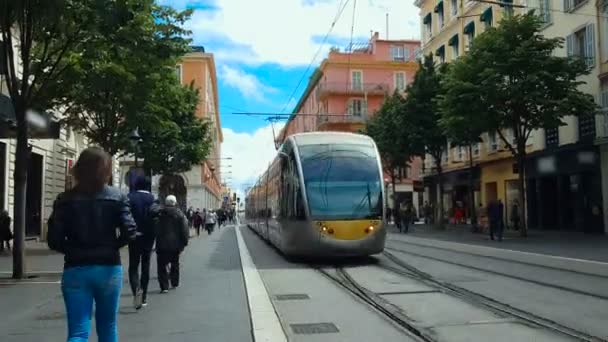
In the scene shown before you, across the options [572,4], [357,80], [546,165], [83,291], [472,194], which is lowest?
[83,291]

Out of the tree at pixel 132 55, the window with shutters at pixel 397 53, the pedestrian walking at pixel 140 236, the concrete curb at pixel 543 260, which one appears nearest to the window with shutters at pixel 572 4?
the concrete curb at pixel 543 260

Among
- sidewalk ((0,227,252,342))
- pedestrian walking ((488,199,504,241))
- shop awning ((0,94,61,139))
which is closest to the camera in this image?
sidewalk ((0,227,252,342))

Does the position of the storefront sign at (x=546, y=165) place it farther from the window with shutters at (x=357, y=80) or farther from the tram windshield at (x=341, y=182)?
the window with shutters at (x=357, y=80)

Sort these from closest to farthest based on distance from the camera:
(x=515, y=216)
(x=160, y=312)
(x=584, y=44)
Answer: (x=160, y=312) < (x=584, y=44) < (x=515, y=216)

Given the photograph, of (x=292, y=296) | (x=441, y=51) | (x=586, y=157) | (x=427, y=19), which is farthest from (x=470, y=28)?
(x=292, y=296)

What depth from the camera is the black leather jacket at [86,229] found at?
171 inches

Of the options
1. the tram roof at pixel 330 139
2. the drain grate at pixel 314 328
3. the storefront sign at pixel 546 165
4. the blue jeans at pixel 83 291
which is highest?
the storefront sign at pixel 546 165

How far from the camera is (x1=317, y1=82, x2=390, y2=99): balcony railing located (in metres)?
74.2

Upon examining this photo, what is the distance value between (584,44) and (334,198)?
65.5ft

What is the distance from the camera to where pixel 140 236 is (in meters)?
9.45

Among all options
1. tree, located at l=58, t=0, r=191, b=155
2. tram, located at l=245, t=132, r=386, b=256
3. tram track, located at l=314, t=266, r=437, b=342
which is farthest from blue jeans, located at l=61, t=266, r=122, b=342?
tram, located at l=245, t=132, r=386, b=256

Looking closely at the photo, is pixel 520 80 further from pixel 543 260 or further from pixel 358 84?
pixel 358 84

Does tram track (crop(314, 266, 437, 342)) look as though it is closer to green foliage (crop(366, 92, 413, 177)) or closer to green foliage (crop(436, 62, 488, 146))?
green foliage (crop(436, 62, 488, 146))

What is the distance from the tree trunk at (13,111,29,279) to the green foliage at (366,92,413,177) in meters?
27.8
